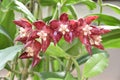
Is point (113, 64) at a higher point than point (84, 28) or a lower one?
lower

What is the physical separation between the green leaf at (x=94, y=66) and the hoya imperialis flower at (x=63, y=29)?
0.27ft

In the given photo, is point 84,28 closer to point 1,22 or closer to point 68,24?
point 68,24

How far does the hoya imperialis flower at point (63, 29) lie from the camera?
383 mm

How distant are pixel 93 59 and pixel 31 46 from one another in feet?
0.40

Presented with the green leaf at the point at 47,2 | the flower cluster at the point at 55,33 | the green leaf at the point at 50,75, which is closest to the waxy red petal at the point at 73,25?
the flower cluster at the point at 55,33

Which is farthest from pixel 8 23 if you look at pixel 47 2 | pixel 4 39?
pixel 47 2

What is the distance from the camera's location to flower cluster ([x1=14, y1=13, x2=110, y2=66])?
1.26 ft

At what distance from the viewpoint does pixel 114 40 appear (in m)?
0.57

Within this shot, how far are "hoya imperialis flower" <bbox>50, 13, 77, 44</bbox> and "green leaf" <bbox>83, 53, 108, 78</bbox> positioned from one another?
0.08 m

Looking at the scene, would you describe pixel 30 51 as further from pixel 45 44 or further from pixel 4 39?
pixel 4 39

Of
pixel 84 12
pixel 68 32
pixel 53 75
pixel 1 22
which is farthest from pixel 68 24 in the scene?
pixel 84 12

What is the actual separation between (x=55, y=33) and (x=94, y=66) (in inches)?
4.3

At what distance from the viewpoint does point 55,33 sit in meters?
0.38

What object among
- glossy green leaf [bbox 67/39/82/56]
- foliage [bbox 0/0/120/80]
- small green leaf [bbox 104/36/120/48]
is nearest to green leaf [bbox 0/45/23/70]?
foliage [bbox 0/0/120/80]
